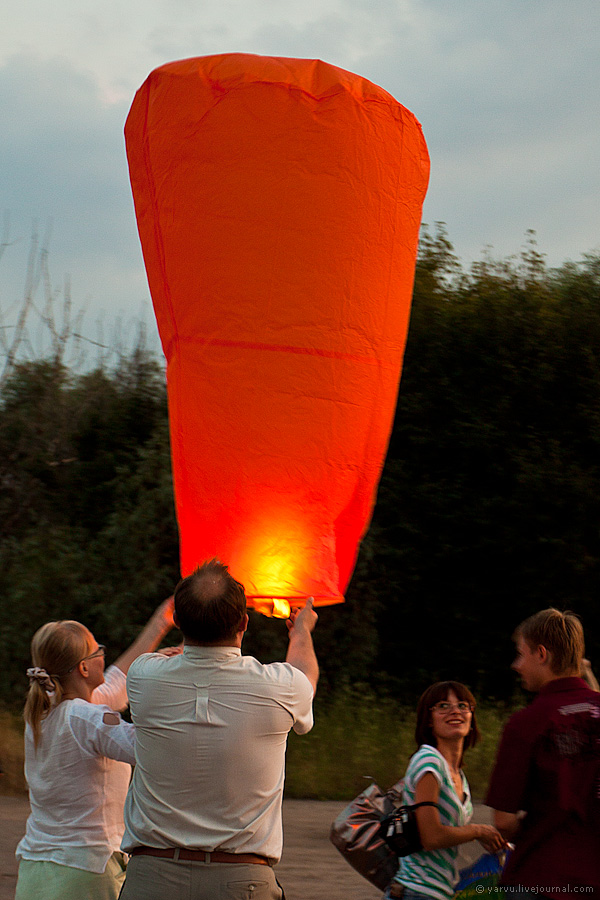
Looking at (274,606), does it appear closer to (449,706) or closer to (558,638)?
(449,706)

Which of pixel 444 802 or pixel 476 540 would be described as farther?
pixel 476 540

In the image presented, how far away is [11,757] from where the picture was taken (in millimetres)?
7355

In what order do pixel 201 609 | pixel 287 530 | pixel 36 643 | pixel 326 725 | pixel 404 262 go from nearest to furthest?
pixel 201 609, pixel 36 643, pixel 287 530, pixel 404 262, pixel 326 725

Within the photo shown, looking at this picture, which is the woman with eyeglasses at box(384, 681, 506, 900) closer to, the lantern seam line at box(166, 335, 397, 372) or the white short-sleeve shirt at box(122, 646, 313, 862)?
the white short-sleeve shirt at box(122, 646, 313, 862)

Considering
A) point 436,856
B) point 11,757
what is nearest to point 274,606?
point 436,856

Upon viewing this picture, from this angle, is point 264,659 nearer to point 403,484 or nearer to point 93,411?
point 403,484

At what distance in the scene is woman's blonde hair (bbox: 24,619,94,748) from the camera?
2391mm

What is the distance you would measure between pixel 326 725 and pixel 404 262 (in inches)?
221

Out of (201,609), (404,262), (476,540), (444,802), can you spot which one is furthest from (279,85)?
(476,540)

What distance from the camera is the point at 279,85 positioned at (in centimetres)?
289

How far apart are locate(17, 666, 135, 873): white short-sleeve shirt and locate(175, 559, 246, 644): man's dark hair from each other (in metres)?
0.42

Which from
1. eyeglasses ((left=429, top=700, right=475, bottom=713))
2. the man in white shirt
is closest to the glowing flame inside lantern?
eyeglasses ((left=429, top=700, right=475, bottom=713))

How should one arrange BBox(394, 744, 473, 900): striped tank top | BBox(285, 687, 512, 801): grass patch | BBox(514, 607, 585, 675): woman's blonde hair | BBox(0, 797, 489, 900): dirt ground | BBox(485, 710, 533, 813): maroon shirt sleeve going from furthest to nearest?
1. BBox(285, 687, 512, 801): grass patch
2. BBox(0, 797, 489, 900): dirt ground
3. BBox(394, 744, 473, 900): striped tank top
4. BBox(514, 607, 585, 675): woman's blonde hair
5. BBox(485, 710, 533, 813): maroon shirt sleeve

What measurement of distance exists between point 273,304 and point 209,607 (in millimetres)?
1125
